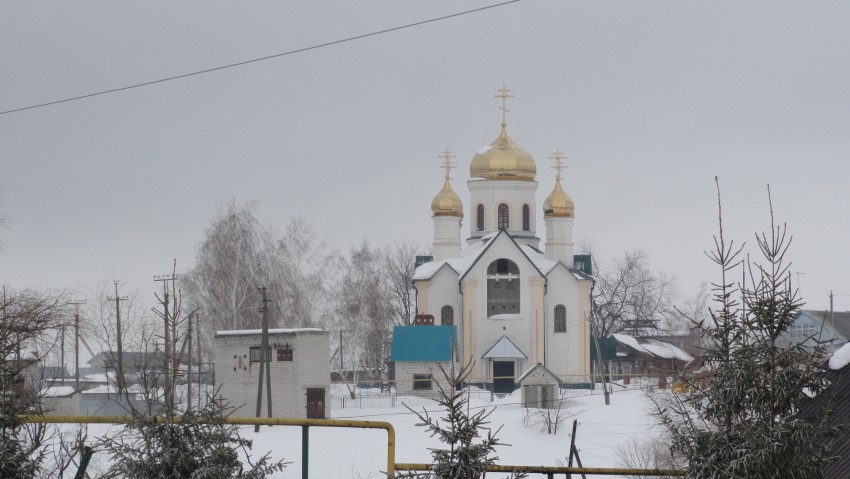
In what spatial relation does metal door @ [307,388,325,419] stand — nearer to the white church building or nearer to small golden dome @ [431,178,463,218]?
the white church building

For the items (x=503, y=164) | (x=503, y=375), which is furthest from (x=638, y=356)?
(x=503, y=164)

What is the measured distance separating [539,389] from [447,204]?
49.1ft

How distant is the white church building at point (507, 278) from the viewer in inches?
2138

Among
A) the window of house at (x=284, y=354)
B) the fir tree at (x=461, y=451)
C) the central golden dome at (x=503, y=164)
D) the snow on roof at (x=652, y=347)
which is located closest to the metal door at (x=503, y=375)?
the snow on roof at (x=652, y=347)

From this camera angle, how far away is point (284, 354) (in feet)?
139

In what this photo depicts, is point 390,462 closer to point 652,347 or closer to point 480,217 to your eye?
point 480,217

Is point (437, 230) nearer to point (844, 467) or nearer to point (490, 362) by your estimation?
point (490, 362)

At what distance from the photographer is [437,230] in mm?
58562

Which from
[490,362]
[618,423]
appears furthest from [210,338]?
[618,423]

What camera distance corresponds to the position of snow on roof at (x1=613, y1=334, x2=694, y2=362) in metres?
59.8

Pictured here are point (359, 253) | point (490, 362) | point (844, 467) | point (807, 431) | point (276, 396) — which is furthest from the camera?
point (359, 253)

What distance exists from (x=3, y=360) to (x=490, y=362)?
44776mm

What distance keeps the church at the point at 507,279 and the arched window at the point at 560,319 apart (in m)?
0.05

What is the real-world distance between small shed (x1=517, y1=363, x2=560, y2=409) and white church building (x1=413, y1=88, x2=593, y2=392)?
532 cm
